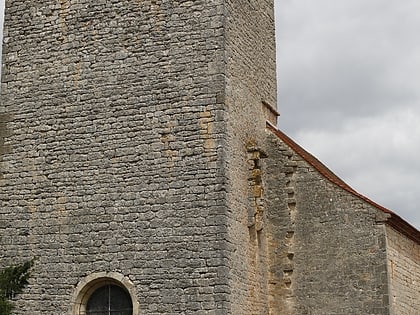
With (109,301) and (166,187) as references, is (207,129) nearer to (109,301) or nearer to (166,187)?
(166,187)

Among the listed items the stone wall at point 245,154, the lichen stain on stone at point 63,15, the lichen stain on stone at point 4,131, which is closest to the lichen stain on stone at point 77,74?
the lichen stain on stone at point 63,15

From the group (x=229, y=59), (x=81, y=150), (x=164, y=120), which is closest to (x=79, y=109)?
(x=81, y=150)

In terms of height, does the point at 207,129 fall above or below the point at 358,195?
above

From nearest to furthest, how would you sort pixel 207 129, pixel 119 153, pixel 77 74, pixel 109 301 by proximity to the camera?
pixel 207 129
pixel 109 301
pixel 119 153
pixel 77 74

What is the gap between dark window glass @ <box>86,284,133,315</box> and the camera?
12.4 meters

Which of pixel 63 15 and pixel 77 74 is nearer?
pixel 77 74

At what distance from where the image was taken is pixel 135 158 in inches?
500

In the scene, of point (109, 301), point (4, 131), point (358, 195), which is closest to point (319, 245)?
point (358, 195)

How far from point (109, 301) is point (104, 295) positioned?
13 centimetres

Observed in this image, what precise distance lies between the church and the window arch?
2 cm

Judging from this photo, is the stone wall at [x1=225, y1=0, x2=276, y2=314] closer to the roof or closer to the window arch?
the roof

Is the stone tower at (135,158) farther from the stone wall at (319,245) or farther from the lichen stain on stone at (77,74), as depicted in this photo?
the stone wall at (319,245)

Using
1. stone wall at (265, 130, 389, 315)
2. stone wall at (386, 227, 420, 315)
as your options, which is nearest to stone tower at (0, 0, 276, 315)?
stone wall at (265, 130, 389, 315)

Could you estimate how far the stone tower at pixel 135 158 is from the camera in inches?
475
